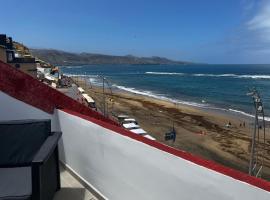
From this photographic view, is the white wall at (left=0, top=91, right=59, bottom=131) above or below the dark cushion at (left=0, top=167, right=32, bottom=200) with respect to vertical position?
above

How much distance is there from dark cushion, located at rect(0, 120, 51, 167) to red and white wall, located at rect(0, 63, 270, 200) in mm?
615

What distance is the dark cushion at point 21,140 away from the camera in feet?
13.1

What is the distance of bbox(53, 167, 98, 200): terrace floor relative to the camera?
4246mm

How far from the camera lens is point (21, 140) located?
13.3 feet

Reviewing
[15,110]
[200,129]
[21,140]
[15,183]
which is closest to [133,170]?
[15,183]

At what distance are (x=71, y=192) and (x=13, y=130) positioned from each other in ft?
3.26

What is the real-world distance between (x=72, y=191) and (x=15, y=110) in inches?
60.3

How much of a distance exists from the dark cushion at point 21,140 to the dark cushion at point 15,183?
0.14 meters

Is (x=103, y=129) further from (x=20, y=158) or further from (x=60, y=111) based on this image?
(x=60, y=111)

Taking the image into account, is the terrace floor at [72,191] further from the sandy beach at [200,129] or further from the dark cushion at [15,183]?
the sandy beach at [200,129]

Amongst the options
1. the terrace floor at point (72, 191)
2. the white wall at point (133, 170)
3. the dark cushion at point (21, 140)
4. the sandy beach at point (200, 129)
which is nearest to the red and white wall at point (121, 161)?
the white wall at point (133, 170)

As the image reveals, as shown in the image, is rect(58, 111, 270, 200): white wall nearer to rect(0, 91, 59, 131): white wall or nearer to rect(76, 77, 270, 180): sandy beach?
rect(0, 91, 59, 131): white wall

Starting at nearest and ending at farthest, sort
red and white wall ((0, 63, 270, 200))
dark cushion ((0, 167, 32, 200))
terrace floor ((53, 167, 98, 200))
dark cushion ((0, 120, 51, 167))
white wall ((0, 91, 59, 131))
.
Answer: red and white wall ((0, 63, 270, 200)), dark cushion ((0, 167, 32, 200)), dark cushion ((0, 120, 51, 167)), terrace floor ((53, 167, 98, 200)), white wall ((0, 91, 59, 131))

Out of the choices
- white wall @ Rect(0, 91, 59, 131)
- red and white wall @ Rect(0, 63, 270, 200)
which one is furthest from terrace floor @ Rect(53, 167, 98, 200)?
white wall @ Rect(0, 91, 59, 131)
